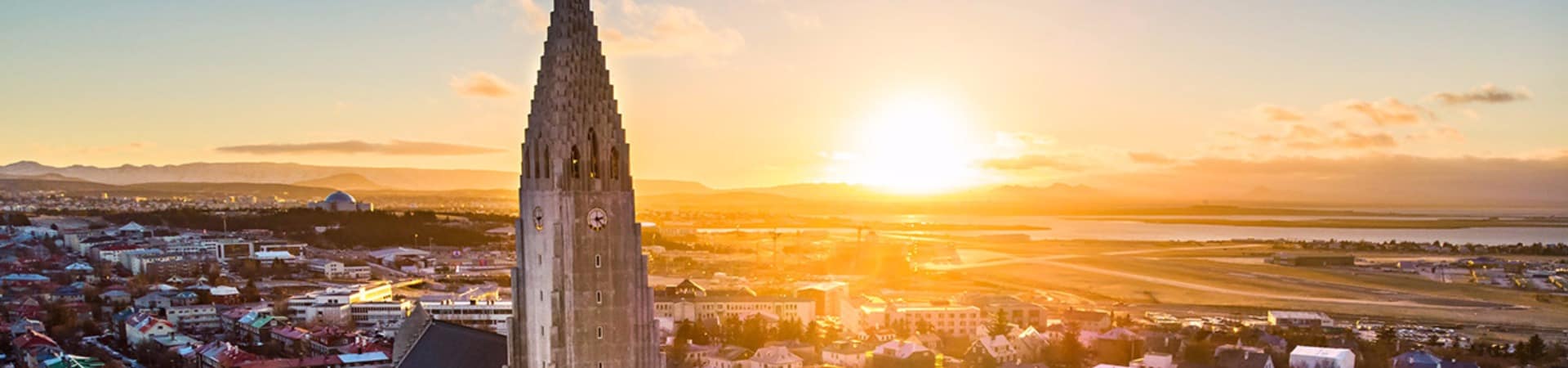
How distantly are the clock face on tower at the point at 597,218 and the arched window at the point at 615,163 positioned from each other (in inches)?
24.6

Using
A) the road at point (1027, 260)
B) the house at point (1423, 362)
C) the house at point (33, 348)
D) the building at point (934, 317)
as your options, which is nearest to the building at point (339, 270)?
the house at point (33, 348)

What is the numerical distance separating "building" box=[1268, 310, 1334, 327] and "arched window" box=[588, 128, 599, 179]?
50104 millimetres

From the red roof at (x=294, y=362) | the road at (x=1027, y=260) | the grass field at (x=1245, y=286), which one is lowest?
the grass field at (x=1245, y=286)

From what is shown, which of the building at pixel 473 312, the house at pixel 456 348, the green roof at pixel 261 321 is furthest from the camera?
the building at pixel 473 312

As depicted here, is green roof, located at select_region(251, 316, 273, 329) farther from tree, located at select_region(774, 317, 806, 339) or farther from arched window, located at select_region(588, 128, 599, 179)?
arched window, located at select_region(588, 128, 599, 179)

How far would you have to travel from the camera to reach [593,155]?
1620cm

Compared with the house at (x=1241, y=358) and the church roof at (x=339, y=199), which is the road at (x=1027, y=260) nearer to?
the house at (x=1241, y=358)

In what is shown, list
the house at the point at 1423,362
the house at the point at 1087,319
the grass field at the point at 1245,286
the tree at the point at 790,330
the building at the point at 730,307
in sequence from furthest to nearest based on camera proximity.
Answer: the grass field at the point at 1245,286
the building at the point at 730,307
the house at the point at 1087,319
the tree at the point at 790,330
the house at the point at 1423,362

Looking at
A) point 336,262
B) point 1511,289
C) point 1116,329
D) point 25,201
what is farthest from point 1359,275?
point 25,201

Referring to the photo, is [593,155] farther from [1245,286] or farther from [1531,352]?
[1245,286]

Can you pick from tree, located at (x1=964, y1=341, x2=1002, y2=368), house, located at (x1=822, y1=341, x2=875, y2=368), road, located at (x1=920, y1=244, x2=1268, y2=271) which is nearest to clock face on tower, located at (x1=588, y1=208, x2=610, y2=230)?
house, located at (x1=822, y1=341, x2=875, y2=368)

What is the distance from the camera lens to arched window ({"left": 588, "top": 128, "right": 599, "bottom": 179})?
52.8 ft

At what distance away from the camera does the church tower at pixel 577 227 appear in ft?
52.1

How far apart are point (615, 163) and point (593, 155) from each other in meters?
0.43
